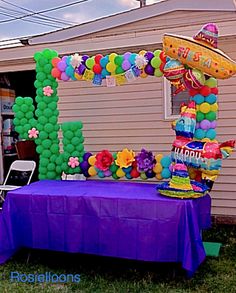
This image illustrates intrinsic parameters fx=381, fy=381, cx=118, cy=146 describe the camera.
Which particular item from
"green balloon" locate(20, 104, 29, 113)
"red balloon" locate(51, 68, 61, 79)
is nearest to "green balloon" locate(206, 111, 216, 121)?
"red balloon" locate(51, 68, 61, 79)

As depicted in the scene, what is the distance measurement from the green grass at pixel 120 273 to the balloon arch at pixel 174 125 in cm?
74

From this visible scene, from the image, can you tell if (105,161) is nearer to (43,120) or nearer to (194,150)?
(43,120)

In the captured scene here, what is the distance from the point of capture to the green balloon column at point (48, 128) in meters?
4.27

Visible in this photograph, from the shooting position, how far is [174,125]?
138 inches

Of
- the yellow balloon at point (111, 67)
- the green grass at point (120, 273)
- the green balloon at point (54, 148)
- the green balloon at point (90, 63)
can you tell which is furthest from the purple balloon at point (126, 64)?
the green grass at point (120, 273)

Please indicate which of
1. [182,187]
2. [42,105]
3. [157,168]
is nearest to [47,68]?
[42,105]

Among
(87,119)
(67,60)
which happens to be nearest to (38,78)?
(67,60)

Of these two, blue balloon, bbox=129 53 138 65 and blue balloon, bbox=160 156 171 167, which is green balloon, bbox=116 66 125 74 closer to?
blue balloon, bbox=129 53 138 65

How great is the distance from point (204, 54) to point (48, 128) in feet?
6.32

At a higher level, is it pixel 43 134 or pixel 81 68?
pixel 81 68

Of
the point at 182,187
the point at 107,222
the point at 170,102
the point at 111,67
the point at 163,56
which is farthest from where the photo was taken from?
the point at 170,102

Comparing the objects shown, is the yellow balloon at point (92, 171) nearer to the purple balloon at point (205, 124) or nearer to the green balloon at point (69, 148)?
the green balloon at point (69, 148)

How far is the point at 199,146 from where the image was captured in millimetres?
3328

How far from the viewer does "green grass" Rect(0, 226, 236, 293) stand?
3070 millimetres
